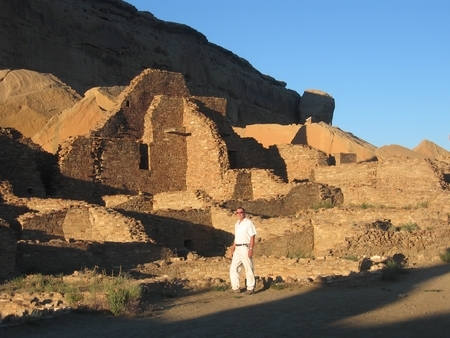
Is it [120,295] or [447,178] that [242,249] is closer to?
[120,295]

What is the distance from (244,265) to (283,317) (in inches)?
89.5

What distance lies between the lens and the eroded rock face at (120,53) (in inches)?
1804

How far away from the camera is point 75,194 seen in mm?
23375

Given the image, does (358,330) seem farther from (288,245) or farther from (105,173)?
(105,173)

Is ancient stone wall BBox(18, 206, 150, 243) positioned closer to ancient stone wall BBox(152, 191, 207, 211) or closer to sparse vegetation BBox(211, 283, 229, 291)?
ancient stone wall BBox(152, 191, 207, 211)

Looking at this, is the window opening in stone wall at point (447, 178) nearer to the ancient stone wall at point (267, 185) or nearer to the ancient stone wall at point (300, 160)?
the ancient stone wall at point (300, 160)

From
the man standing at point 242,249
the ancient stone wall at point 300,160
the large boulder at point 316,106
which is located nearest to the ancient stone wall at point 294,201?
the ancient stone wall at point 300,160

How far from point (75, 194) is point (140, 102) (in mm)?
4836

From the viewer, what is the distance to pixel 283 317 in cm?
993

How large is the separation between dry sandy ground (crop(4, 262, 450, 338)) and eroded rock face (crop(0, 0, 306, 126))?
113 feet

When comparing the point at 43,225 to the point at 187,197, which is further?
the point at 187,197

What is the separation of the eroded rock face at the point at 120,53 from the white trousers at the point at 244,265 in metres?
33.4

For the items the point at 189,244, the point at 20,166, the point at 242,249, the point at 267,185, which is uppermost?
the point at 20,166

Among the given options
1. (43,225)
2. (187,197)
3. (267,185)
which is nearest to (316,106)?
(267,185)
